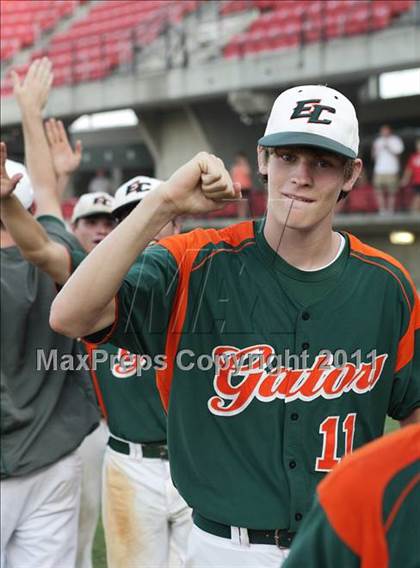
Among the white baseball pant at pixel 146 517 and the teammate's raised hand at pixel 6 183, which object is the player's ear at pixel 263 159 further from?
the white baseball pant at pixel 146 517

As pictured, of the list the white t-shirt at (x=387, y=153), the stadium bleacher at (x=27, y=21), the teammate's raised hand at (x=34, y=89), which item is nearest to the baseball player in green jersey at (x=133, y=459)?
the teammate's raised hand at (x=34, y=89)

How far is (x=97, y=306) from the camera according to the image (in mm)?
2074

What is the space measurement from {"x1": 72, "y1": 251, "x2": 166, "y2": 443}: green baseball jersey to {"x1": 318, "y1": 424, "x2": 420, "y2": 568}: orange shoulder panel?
232cm

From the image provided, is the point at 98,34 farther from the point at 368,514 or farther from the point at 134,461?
the point at 368,514

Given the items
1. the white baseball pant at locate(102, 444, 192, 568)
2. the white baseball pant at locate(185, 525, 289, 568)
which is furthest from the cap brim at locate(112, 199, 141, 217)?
the white baseball pant at locate(185, 525, 289, 568)

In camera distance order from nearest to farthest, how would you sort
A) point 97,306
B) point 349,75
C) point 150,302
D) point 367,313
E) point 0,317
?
point 97,306 → point 150,302 → point 367,313 → point 0,317 → point 349,75

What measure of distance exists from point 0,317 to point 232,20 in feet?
38.9

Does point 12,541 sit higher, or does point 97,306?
point 97,306

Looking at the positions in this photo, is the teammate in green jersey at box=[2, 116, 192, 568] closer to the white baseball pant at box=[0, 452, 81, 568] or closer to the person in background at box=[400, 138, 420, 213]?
the white baseball pant at box=[0, 452, 81, 568]

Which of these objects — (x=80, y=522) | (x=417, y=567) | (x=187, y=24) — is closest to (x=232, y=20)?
(x=187, y=24)

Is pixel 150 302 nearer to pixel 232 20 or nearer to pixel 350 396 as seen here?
pixel 350 396

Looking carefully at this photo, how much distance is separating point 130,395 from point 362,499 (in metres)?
2.46

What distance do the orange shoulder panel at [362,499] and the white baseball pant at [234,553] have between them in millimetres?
1240

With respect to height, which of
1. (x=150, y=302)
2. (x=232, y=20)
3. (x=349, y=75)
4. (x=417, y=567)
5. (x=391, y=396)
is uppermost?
(x=232, y=20)
